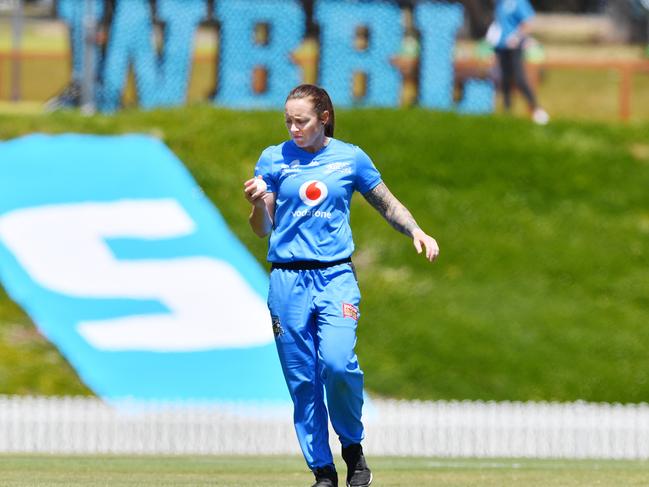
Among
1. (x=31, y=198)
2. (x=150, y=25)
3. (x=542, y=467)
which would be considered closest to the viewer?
(x=542, y=467)

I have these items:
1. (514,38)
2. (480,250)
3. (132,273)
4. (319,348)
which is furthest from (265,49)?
(319,348)

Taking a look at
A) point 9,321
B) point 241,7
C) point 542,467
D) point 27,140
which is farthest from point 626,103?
point 542,467

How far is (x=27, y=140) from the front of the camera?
21156mm

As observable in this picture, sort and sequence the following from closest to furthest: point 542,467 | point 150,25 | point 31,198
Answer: point 542,467 → point 31,198 → point 150,25

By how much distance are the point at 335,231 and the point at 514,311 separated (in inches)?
451

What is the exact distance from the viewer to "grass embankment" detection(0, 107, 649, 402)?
18953 millimetres

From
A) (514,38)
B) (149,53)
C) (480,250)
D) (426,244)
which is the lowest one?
(480,250)

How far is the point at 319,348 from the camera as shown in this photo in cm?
865

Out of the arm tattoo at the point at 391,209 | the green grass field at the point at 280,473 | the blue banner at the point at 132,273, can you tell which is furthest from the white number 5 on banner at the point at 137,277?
the arm tattoo at the point at 391,209

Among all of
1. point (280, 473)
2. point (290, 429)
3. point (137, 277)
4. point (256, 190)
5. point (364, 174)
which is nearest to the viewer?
point (256, 190)

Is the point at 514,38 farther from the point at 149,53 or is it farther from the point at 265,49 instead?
the point at 149,53

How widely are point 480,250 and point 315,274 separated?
12486 millimetres

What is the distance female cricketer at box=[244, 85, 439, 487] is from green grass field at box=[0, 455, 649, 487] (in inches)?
36.4

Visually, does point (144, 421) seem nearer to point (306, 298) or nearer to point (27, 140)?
point (27, 140)
